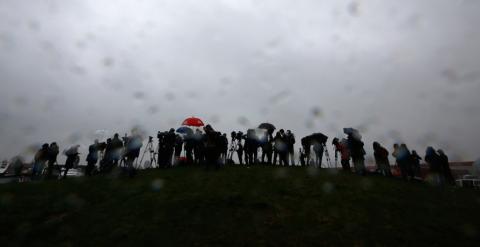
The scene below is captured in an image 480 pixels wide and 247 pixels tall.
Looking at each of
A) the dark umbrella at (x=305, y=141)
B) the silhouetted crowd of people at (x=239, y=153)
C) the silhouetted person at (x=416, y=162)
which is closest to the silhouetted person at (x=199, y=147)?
the silhouetted crowd of people at (x=239, y=153)

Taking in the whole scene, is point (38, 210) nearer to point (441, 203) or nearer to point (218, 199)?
point (218, 199)

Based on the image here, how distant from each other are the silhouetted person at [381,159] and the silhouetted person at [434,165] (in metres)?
2.17

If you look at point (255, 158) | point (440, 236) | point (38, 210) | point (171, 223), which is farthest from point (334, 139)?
point (38, 210)

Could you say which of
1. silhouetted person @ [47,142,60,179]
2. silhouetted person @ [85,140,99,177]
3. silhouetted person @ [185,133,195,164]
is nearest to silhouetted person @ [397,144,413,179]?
silhouetted person @ [185,133,195,164]

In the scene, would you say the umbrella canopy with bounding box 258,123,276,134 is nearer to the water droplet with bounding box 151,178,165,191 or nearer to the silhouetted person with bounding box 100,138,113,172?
the water droplet with bounding box 151,178,165,191

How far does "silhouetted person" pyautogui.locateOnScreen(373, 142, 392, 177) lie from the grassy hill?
286 cm

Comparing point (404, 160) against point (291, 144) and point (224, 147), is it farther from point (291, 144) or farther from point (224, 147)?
point (224, 147)

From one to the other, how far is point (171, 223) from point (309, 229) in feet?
14.7

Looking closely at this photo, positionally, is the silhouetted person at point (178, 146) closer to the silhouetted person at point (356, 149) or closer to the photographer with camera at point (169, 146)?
the photographer with camera at point (169, 146)

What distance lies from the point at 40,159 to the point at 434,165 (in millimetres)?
23837

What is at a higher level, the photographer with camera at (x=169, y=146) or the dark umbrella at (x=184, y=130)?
the dark umbrella at (x=184, y=130)

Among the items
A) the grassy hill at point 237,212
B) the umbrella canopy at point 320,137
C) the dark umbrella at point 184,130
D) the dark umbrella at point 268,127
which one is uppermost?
the dark umbrella at point 268,127

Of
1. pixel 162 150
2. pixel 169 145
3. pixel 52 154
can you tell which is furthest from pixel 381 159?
pixel 52 154

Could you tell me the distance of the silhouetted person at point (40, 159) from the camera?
17.4 metres
